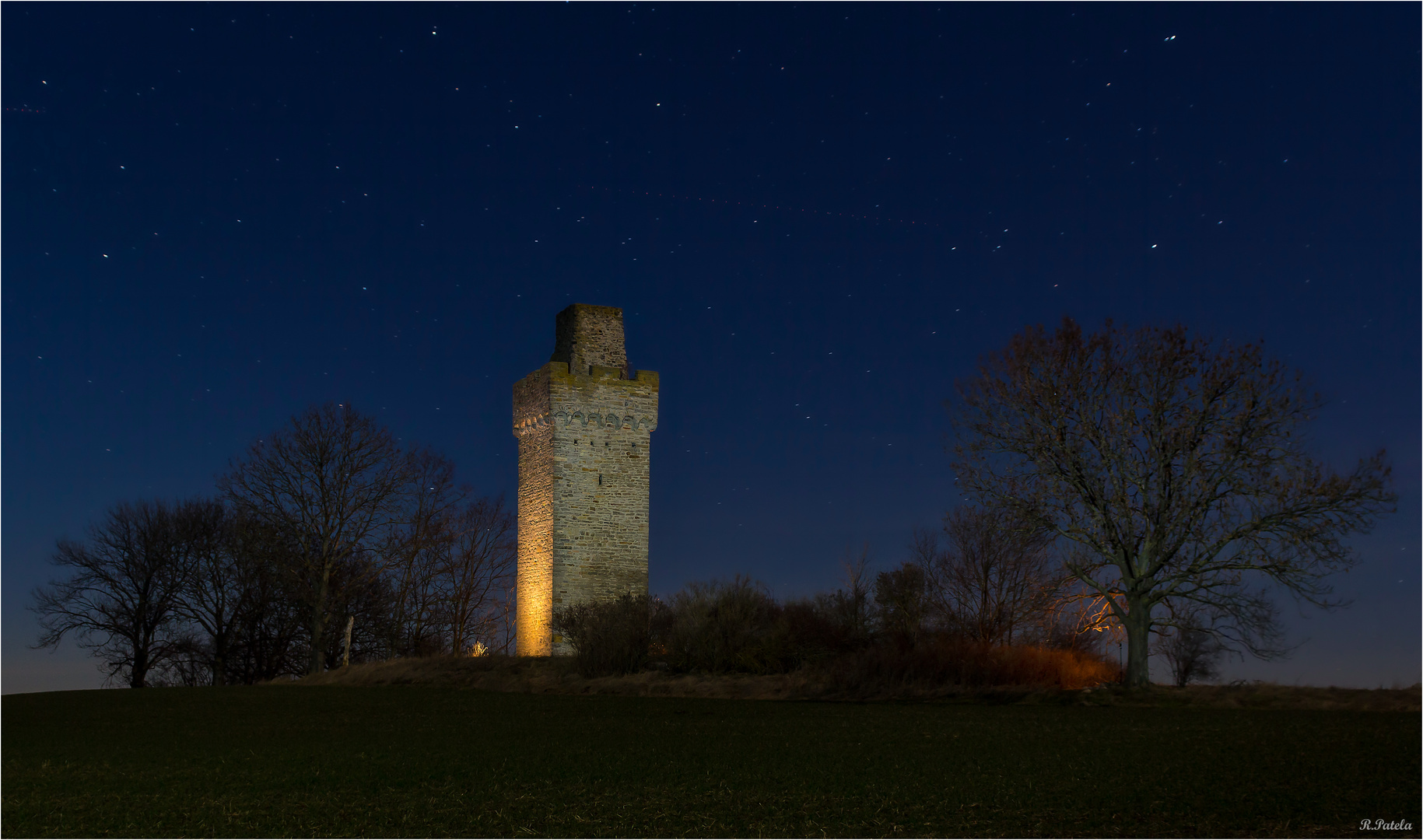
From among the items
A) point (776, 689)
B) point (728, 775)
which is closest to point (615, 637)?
point (776, 689)

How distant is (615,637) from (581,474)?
27.1 feet

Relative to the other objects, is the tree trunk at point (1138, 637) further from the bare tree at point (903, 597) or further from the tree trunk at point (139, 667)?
the tree trunk at point (139, 667)

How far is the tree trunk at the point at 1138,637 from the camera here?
19.4 meters

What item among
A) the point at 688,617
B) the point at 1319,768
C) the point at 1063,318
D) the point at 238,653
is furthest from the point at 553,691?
the point at 238,653

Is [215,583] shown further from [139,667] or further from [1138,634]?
[1138,634]

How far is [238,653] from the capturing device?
3775cm

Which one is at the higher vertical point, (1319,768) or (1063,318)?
(1063,318)

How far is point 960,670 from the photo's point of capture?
19.8m

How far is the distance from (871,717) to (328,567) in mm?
23036

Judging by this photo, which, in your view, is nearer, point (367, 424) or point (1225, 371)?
point (1225, 371)

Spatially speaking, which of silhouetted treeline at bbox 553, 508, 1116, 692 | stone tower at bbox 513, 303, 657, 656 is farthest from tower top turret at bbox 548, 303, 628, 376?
silhouetted treeline at bbox 553, 508, 1116, 692

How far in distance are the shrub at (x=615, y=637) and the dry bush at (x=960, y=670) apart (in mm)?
6141

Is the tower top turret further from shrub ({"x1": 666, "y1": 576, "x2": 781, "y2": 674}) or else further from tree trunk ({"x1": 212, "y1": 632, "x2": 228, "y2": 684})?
tree trunk ({"x1": 212, "y1": 632, "x2": 228, "y2": 684})

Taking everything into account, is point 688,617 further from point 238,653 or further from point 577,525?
Answer: point 238,653
